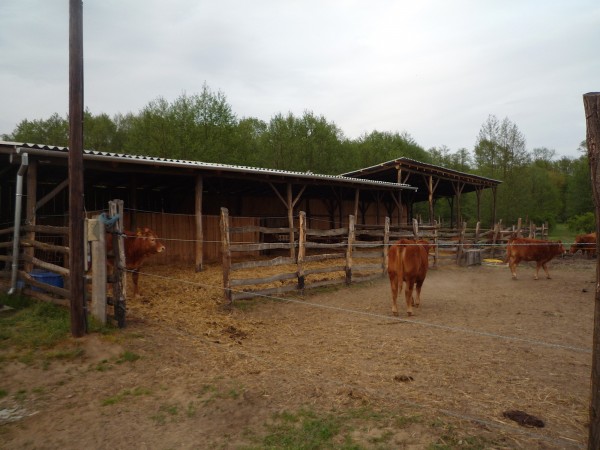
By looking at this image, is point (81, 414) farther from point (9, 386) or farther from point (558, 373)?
point (558, 373)

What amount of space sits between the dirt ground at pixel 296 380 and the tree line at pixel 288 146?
2327 centimetres

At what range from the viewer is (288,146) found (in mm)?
33375

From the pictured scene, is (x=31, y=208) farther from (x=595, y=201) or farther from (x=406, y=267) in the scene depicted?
(x=595, y=201)

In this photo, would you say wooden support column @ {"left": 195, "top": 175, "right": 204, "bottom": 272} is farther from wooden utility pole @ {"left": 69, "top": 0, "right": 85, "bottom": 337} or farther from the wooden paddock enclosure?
wooden utility pole @ {"left": 69, "top": 0, "right": 85, "bottom": 337}

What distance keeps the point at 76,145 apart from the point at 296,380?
4.55m

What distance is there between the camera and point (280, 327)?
684cm

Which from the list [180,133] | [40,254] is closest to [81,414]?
[40,254]

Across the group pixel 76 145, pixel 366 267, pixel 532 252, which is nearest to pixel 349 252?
pixel 366 267

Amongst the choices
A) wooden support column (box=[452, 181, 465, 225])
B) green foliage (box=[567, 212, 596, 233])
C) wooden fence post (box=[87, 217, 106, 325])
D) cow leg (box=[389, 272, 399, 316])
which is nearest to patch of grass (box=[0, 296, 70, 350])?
wooden fence post (box=[87, 217, 106, 325])

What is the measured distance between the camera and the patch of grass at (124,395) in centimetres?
397

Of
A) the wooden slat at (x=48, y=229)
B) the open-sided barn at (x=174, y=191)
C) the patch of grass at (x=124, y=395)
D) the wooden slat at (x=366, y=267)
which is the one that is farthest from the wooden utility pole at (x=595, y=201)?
the wooden slat at (x=366, y=267)

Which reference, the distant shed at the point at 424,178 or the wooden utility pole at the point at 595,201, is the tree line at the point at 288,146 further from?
the wooden utility pole at the point at 595,201

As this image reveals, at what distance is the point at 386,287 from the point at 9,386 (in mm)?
8741

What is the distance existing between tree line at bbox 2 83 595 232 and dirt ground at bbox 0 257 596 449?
2327cm
